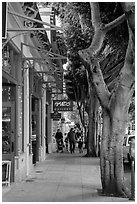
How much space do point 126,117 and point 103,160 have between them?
127cm

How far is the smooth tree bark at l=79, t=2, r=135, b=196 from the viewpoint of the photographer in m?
10.3

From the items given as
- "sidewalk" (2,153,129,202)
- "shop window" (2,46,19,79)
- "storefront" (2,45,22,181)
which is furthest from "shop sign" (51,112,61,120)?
"storefront" (2,45,22,181)

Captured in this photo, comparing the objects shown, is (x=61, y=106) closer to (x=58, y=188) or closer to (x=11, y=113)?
(x=11, y=113)

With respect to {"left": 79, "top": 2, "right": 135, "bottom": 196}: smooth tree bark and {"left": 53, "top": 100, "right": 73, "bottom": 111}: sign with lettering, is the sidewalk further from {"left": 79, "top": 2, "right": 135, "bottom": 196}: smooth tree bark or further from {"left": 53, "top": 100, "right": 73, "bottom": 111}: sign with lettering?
{"left": 53, "top": 100, "right": 73, "bottom": 111}: sign with lettering

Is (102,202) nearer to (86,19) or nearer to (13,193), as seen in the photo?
(13,193)

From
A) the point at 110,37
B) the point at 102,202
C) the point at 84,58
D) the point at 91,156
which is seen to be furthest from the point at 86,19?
the point at 91,156

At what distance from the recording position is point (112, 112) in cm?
1055

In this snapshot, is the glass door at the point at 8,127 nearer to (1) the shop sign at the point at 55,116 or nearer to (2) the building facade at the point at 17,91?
(2) the building facade at the point at 17,91

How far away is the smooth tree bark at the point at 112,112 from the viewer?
10336mm

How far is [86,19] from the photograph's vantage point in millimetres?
13461

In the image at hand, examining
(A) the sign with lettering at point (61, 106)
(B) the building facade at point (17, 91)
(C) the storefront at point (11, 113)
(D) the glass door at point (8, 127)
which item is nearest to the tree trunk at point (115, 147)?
(B) the building facade at point (17, 91)

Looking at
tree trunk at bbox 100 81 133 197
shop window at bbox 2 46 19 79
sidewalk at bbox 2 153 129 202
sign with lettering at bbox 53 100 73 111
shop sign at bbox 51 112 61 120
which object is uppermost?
shop window at bbox 2 46 19 79

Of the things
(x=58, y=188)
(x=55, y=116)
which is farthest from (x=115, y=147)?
(x=55, y=116)

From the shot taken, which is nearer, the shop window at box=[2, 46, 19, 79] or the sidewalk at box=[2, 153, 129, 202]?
the sidewalk at box=[2, 153, 129, 202]
